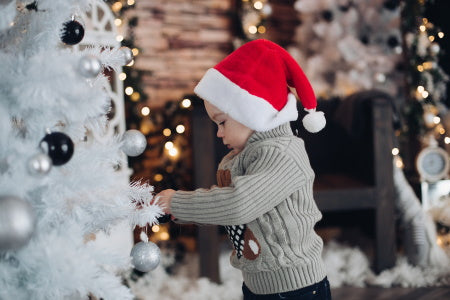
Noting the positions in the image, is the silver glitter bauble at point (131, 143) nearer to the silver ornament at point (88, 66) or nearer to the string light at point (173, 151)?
the silver ornament at point (88, 66)

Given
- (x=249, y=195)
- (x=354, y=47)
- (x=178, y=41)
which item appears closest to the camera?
Answer: (x=249, y=195)

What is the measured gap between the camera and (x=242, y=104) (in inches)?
45.3

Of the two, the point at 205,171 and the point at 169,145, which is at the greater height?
the point at 169,145

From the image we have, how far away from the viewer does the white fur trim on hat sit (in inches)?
45.3

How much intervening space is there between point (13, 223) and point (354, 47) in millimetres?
2918

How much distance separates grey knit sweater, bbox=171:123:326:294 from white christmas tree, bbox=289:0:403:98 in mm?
2209

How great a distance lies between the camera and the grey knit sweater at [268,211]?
1066 millimetres

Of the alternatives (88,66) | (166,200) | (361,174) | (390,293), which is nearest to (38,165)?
(88,66)

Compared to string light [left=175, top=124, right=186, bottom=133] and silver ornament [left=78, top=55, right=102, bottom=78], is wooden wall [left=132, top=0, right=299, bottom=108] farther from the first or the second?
silver ornament [left=78, top=55, right=102, bottom=78]

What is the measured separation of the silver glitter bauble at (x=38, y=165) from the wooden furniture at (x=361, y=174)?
1562 millimetres

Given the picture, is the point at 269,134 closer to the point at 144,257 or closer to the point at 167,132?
the point at 144,257

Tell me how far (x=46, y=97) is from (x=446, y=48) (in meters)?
2.79

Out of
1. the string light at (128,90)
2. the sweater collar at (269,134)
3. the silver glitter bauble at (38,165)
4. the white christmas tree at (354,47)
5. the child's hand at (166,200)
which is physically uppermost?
the white christmas tree at (354,47)

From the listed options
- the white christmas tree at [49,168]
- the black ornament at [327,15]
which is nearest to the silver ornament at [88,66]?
the white christmas tree at [49,168]
